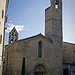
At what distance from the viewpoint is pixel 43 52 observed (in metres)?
27.5

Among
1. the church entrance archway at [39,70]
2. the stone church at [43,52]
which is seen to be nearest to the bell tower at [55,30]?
the stone church at [43,52]

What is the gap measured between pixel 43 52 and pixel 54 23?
21.3ft

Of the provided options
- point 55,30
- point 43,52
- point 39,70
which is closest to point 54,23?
point 55,30

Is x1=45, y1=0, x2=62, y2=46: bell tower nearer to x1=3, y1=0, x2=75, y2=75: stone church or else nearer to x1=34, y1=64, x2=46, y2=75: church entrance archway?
x1=3, y1=0, x2=75, y2=75: stone church

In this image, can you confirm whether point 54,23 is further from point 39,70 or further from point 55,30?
point 39,70

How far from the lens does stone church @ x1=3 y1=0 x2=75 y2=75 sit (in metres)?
24.8

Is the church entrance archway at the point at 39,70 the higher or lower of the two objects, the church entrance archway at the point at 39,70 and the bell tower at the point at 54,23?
the lower

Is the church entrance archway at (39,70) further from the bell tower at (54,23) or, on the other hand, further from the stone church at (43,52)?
the bell tower at (54,23)

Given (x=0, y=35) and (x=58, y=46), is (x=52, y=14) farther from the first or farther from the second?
(x=0, y=35)

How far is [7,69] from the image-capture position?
25.7 m

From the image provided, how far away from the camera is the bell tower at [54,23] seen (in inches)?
1169

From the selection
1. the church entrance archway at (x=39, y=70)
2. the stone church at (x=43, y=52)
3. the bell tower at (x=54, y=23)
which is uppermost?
the bell tower at (x=54, y=23)

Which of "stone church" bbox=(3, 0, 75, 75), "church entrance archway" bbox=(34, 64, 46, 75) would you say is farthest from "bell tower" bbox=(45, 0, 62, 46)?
"church entrance archway" bbox=(34, 64, 46, 75)

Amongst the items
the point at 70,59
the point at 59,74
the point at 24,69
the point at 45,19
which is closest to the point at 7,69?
the point at 24,69
